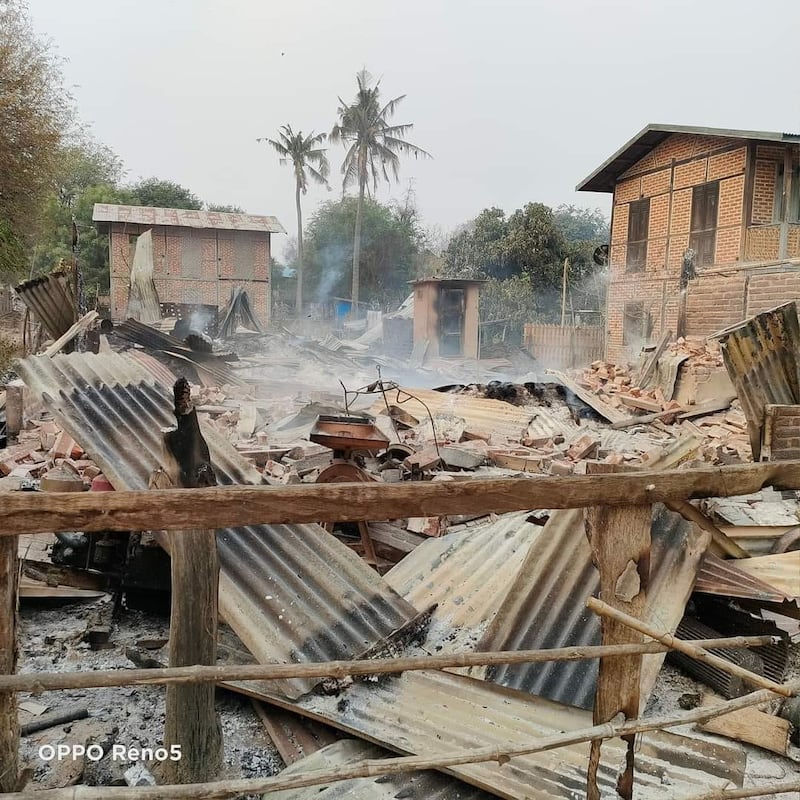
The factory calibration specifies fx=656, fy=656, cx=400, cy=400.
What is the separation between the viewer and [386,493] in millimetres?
1782

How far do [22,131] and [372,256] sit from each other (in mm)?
25546

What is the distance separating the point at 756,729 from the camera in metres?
2.90

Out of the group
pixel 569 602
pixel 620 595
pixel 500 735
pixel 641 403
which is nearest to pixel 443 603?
pixel 569 602

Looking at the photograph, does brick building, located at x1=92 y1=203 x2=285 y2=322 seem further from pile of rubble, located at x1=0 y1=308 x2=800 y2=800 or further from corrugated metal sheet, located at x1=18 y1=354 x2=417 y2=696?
corrugated metal sheet, located at x1=18 y1=354 x2=417 y2=696

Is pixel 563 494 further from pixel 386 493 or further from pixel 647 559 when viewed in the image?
pixel 386 493

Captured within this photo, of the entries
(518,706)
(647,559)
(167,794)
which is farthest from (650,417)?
(167,794)

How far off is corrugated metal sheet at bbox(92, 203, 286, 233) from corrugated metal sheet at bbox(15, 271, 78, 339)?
1812 centimetres

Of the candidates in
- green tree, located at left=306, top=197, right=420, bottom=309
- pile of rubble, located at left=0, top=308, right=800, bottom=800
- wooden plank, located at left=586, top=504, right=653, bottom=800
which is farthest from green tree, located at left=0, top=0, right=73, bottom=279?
green tree, located at left=306, top=197, right=420, bottom=309

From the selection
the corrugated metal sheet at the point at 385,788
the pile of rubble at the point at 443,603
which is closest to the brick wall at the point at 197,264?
the pile of rubble at the point at 443,603

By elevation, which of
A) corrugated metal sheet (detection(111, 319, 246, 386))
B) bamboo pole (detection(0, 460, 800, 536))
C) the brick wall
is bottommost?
bamboo pole (detection(0, 460, 800, 536))

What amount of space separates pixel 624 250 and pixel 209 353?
14339 mm

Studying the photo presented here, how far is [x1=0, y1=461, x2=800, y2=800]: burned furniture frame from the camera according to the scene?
1.65 metres

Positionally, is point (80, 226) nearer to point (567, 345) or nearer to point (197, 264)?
point (197, 264)

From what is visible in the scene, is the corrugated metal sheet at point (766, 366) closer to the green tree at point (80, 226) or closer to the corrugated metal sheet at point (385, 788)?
the corrugated metal sheet at point (385, 788)
